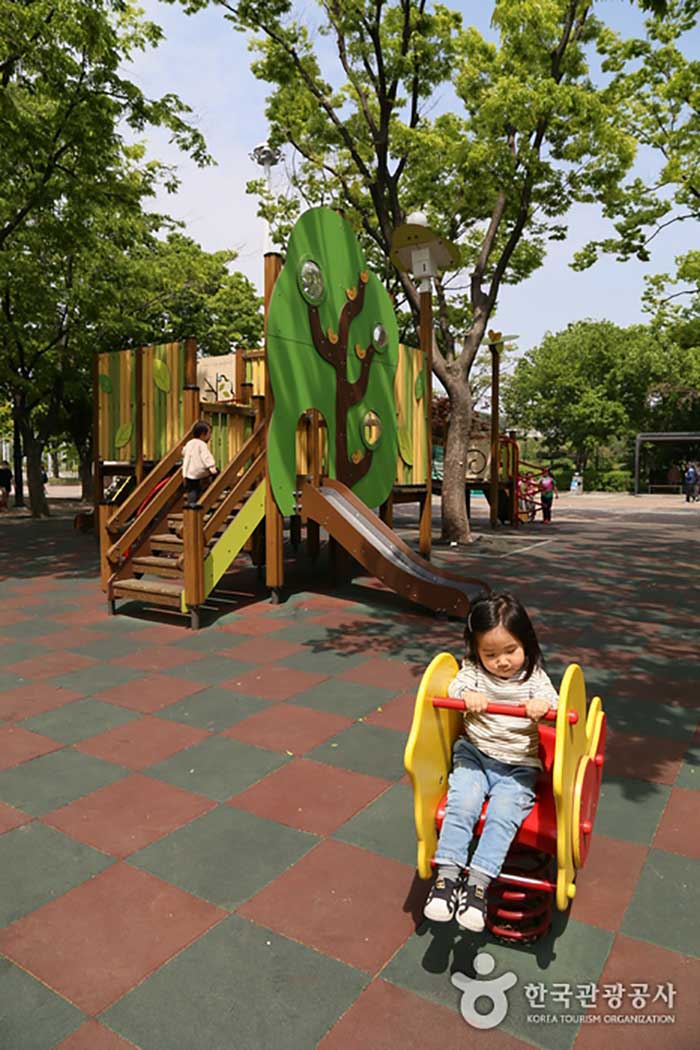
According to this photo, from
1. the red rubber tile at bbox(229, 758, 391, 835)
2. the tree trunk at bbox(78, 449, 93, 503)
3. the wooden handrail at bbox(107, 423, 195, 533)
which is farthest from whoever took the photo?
the tree trunk at bbox(78, 449, 93, 503)

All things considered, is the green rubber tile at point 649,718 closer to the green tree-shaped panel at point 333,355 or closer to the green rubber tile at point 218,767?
the green rubber tile at point 218,767

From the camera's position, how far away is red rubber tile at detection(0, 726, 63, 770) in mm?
4031

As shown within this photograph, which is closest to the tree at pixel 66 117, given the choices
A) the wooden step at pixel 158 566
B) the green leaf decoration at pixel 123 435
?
the green leaf decoration at pixel 123 435

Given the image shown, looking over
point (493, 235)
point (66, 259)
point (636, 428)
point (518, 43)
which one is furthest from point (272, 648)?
point (636, 428)

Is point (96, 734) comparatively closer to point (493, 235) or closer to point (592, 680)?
point (592, 680)

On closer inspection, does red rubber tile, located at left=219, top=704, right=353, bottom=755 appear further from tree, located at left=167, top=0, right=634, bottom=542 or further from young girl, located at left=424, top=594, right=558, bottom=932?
tree, located at left=167, top=0, right=634, bottom=542

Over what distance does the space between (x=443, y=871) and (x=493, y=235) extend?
1360cm

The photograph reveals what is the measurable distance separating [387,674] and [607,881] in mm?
2925

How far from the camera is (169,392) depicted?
30.6 ft

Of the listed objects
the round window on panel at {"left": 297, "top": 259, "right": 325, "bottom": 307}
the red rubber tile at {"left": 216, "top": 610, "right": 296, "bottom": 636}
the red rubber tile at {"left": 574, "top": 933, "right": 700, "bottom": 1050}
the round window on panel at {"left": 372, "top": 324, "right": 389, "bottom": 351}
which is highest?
the round window on panel at {"left": 297, "top": 259, "right": 325, "bottom": 307}

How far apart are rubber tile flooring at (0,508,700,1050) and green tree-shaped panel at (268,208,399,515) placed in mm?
3049

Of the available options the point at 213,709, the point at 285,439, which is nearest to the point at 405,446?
the point at 285,439

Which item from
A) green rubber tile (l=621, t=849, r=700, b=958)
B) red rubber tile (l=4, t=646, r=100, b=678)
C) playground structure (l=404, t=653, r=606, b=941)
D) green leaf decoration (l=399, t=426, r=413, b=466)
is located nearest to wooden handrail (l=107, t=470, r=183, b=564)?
red rubber tile (l=4, t=646, r=100, b=678)

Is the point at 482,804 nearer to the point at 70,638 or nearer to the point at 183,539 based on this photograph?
the point at 70,638
